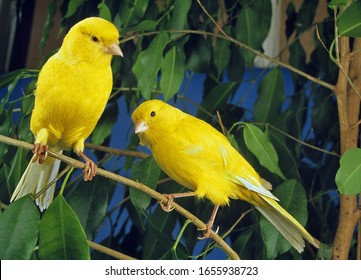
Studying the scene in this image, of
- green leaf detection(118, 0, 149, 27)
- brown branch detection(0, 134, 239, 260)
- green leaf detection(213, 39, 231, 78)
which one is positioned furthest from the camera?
green leaf detection(213, 39, 231, 78)

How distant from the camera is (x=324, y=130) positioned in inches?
54.5

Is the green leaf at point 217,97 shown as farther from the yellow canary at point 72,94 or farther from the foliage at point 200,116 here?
the yellow canary at point 72,94

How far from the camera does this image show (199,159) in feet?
3.53

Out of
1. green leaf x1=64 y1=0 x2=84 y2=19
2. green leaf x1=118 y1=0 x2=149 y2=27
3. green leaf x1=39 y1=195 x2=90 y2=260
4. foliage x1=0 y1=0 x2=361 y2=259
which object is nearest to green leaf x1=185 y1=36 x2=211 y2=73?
foliage x1=0 y1=0 x2=361 y2=259

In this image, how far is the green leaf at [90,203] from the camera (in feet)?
3.90

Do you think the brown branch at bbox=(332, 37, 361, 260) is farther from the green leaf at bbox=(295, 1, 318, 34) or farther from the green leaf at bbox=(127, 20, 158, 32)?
the green leaf at bbox=(127, 20, 158, 32)

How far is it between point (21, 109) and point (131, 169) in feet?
0.77

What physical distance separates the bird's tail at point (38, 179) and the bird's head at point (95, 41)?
174 mm

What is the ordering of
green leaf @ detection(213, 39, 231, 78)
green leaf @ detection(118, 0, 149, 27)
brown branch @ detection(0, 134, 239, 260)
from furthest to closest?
green leaf @ detection(213, 39, 231, 78), green leaf @ detection(118, 0, 149, 27), brown branch @ detection(0, 134, 239, 260)

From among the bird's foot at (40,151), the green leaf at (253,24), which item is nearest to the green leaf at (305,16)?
the green leaf at (253,24)

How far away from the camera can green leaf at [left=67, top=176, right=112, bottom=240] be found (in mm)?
1188

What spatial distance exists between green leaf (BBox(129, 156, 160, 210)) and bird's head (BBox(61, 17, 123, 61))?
21 cm

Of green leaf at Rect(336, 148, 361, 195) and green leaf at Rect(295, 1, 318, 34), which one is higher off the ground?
green leaf at Rect(295, 1, 318, 34)
